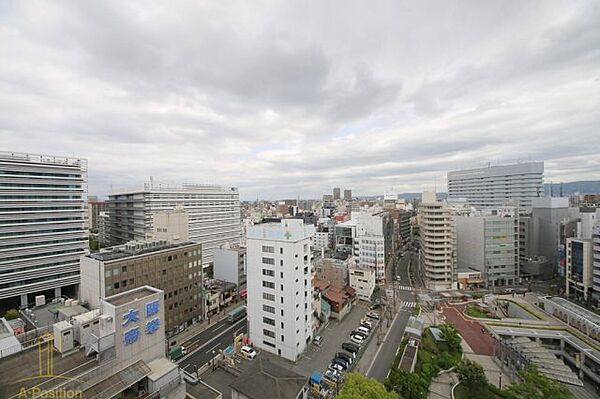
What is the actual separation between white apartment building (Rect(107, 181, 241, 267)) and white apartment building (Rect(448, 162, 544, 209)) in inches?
3761

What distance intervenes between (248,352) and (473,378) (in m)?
23.6

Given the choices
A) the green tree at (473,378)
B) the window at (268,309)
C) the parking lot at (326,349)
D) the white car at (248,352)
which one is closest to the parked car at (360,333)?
the parking lot at (326,349)

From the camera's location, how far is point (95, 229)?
122m

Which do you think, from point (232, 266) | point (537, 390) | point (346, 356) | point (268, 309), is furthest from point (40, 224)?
point (537, 390)

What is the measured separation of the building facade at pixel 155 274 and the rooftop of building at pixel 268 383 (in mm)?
18639

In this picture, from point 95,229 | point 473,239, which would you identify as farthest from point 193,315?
point 95,229

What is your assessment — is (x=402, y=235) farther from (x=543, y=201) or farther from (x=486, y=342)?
(x=486, y=342)

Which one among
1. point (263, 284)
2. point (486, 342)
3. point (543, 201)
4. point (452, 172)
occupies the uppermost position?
point (452, 172)

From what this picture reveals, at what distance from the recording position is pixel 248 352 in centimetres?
3203

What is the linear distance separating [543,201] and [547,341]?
50.1 metres

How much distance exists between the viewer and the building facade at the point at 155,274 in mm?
31391

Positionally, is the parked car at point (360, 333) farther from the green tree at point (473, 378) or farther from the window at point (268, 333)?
the green tree at point (473, 378)

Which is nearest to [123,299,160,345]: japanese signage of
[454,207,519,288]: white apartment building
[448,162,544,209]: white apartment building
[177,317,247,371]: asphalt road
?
[177,317,247,371]: asphalt road

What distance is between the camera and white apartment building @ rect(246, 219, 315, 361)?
102 feet
